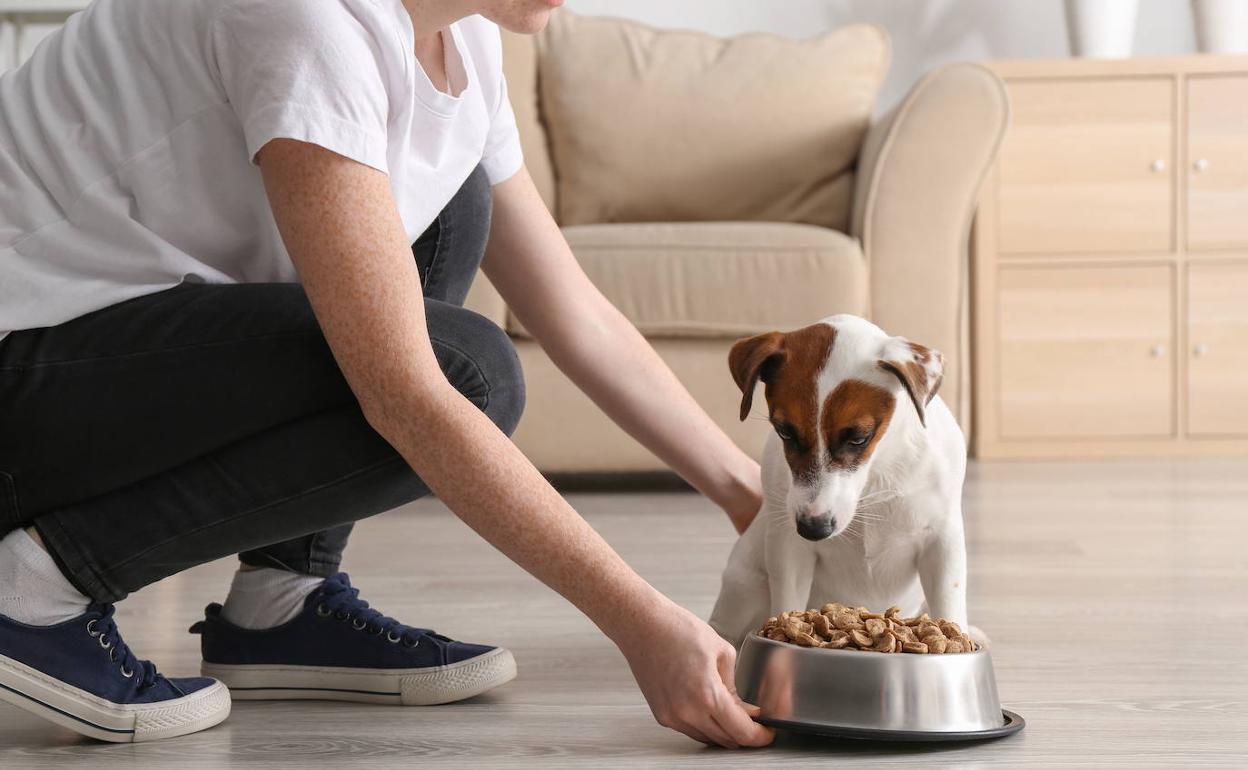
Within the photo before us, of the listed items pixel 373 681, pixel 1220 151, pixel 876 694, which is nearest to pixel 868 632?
pixel 876 694

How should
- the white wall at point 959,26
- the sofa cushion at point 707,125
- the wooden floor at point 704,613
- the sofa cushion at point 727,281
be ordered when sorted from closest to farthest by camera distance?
the wooden floor at point 704,613 → the sofa cushion at point 727,281 → the sofa cushion at point 707,125 → the white wall at point 959,26

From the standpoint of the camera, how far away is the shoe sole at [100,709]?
3.89ft

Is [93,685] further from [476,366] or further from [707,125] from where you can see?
[707,125]

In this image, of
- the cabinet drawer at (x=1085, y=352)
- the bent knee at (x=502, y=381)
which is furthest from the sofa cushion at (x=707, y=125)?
the bent knee at (x=502, y=381)

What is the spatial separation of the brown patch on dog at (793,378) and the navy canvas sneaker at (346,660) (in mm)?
380

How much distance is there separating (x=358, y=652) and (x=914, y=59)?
3139 millimetres

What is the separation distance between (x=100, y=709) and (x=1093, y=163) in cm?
297

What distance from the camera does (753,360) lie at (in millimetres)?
1326

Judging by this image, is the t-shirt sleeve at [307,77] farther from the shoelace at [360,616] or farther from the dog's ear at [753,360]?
the shoelace at [360,616]

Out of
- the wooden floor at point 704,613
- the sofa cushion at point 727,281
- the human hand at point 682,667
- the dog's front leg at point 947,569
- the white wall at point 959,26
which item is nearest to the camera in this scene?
the human hand at point 682,667

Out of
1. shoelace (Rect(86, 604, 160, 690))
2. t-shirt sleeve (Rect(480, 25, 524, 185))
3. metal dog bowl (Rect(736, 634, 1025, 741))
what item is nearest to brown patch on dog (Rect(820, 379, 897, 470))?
metal dog bowl (Rect(736, 634, 1025, 741))

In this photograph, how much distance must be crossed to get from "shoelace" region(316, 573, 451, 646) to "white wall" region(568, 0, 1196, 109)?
296cm

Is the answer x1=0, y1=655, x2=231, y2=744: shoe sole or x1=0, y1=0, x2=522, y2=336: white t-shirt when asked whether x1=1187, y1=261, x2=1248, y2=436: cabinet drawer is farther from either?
x1=0, y1=655, x2=231, y2=744: shoe sole

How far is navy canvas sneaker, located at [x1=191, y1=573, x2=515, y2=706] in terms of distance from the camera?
1.38 m
